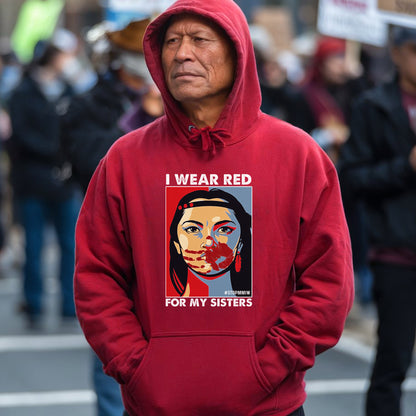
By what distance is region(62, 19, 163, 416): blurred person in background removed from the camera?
5.32 meters

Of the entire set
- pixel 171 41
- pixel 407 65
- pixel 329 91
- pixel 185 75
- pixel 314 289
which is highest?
pixel 329 91

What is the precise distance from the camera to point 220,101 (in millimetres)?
3199

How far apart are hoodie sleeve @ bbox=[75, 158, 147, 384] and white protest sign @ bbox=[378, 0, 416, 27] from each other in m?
2.35

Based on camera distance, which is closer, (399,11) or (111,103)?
(399,11)

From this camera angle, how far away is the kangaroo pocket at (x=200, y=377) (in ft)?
9.76

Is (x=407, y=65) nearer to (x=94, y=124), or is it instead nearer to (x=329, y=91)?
(x=94, y=124)

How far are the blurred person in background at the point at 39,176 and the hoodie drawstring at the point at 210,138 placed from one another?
6.07 m

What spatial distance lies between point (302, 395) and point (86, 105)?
9.01 ft

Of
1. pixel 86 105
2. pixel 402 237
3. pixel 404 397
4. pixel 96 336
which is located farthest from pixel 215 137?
pixel 404 397

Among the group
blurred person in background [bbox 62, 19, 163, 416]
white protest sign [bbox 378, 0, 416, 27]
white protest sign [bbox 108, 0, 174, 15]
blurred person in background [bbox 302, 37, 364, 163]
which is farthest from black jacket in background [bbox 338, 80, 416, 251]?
blurred person in background [bbox 302, 37, 364, 163]

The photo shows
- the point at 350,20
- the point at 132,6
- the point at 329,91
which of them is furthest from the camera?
the point at 329,91

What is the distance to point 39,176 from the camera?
30.0 feet

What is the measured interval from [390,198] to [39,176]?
15.9ft

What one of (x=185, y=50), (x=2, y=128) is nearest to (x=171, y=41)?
(x=185, y=50)
